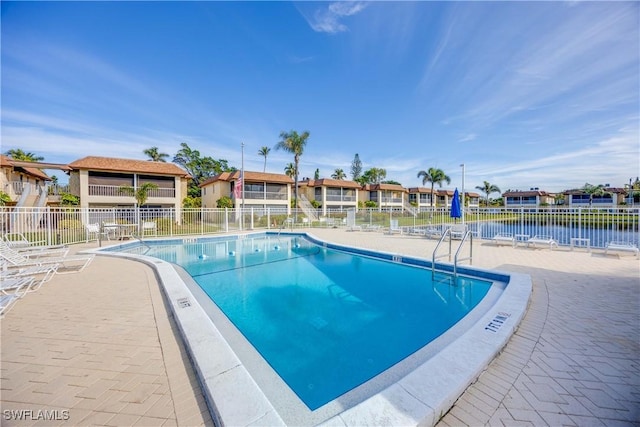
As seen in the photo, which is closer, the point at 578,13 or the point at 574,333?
the point at 574,333

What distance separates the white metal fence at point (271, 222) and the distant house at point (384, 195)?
76.8 feet

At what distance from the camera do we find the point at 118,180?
73.0 feet

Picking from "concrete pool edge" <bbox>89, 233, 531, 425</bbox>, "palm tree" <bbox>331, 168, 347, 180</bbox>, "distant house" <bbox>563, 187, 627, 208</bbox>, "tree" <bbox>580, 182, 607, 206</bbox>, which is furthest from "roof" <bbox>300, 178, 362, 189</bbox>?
"tree" <bbox>580, 182, 607, 206</bbox>

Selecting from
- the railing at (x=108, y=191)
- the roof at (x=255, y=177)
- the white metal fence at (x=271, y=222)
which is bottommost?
the white metal fence at (x=271, y=222)

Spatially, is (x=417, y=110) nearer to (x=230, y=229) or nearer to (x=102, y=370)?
(x=230, y=229)

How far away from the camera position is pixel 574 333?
3352 mm

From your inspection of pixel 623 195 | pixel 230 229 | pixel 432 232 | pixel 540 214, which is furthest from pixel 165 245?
pixel 623 195

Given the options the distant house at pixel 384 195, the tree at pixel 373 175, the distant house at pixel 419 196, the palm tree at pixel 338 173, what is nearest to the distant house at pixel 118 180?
the distant house at pixel 384 195

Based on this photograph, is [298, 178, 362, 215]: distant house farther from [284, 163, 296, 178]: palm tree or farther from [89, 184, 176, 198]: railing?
[89, 184, 176, 198]: railing

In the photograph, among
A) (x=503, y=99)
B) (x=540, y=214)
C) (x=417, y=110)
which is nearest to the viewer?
(x=540, y=214)

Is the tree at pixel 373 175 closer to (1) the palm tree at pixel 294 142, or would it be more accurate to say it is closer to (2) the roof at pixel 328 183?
(2) the roof at pixel 328 183

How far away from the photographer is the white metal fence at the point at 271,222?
9680mm

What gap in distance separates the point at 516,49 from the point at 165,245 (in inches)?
702

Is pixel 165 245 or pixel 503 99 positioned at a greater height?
pixel 503 99
